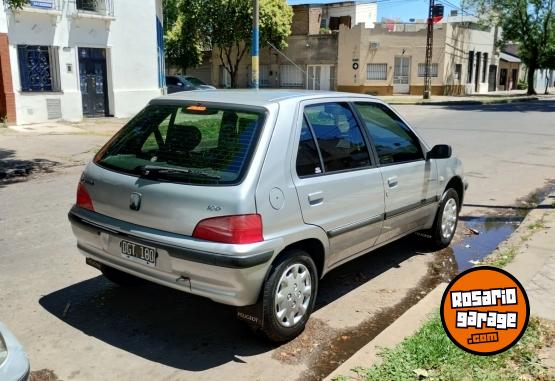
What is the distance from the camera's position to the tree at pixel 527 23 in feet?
134

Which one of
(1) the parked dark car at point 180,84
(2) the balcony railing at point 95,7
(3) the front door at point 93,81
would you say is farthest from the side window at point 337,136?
(1) the parked dark car at point 180,84

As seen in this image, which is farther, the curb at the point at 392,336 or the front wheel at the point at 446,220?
the front wheel at the point at 446,220

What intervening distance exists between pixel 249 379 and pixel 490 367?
4.85ft

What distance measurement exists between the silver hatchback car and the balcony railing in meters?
16.1

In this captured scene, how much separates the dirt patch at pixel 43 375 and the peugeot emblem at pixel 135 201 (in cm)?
115

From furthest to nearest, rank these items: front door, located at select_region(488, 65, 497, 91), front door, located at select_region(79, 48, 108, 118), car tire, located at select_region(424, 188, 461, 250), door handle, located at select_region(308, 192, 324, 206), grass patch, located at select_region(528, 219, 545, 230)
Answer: front door, located at select_region(488, 65, 497, 91) < front door, located at select_region(79, 48, 108, 118) < grass patch, located at select_region(528, 219, 545, 230) < car tire, located at select_region(424, 188, 461, 250) < door handle, located at select_region(308, 192, 324, 206)

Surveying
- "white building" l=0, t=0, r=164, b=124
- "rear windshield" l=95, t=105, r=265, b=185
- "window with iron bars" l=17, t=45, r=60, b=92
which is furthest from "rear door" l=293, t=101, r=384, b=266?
"window with iron bars" l=17, t=45, r=60, b=92

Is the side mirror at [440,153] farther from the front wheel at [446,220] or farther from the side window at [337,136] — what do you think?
the side window at [337,136]

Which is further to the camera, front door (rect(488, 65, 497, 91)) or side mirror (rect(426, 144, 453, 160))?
front door (rect(488, 65, 497, 91))

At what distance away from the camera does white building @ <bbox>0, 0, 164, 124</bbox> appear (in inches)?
669

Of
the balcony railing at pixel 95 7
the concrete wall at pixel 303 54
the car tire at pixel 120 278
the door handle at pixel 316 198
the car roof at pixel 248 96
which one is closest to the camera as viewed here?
the door handle at pixel 316 198

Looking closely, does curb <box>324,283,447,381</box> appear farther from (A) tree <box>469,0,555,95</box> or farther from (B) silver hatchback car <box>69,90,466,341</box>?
(A) tree <box>469,0,555,95</box>

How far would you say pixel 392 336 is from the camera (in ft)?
12.4

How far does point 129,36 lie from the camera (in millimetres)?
20234
